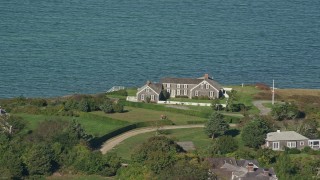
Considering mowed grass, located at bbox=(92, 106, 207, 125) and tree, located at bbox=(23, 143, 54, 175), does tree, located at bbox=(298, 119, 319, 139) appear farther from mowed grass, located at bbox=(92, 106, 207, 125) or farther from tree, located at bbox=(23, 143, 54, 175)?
tree, located at bbox=(23, 143, 54, 175)

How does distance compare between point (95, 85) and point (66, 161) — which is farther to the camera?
point (95, 85)

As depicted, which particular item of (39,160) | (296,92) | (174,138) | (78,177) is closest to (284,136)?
(174,138)

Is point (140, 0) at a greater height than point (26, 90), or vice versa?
point (140, 0)

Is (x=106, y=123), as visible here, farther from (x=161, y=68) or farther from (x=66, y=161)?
(x=161, y=68)

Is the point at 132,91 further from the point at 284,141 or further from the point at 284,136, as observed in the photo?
the point at 284,141

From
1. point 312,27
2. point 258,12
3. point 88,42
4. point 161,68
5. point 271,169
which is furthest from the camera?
point 258,12

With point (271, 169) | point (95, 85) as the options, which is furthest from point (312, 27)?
point (271, 169)

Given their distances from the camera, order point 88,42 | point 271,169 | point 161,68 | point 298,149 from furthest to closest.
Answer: point 88,42 → point 161,68 → point 298,149 → point 271,169

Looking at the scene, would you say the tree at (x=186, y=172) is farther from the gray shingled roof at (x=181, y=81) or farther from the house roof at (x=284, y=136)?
the gray shingled roof at (x=181, y=81)
